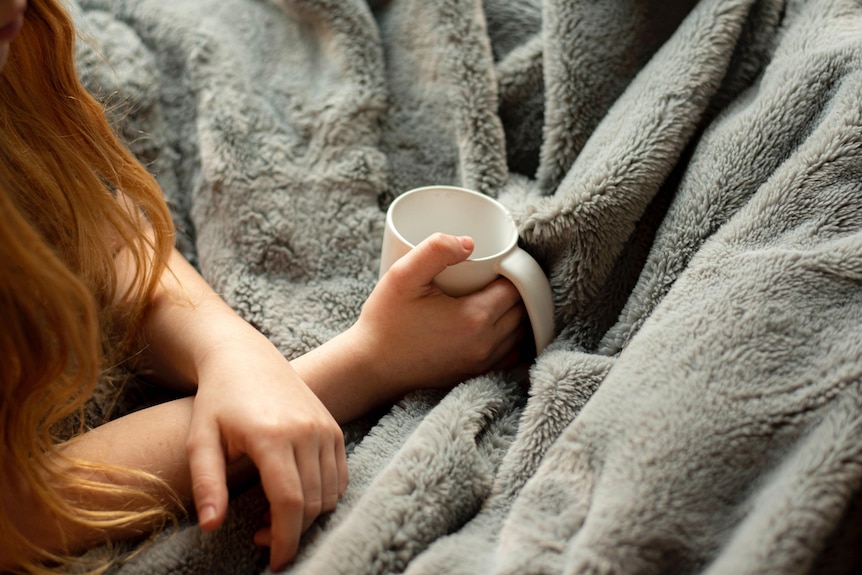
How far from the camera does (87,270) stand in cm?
61

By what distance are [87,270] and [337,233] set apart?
0.23 meters

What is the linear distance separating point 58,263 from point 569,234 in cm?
39

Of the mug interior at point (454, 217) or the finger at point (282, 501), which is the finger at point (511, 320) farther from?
the finger at point (282, 501)

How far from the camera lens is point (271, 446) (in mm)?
499

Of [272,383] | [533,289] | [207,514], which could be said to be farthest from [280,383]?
[533,289]

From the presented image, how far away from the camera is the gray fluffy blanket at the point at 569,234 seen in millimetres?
460

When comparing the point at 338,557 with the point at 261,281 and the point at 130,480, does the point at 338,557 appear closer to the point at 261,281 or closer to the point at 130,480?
the point at 130,480

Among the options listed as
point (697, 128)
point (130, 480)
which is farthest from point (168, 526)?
point (697, 128)

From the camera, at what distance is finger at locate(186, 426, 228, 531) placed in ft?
1.58

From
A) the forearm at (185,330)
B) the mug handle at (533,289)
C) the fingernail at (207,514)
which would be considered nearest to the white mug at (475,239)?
the mug handle at (533,289)

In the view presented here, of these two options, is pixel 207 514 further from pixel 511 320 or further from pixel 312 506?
pixel 511 320

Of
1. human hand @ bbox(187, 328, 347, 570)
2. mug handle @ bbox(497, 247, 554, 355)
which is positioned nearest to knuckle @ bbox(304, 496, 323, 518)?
human hand @ bbox(187, 328, 347, 570)

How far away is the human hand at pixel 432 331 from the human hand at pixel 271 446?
92mm

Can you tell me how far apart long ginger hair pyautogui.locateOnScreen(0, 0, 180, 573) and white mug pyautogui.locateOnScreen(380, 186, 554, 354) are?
21cm
